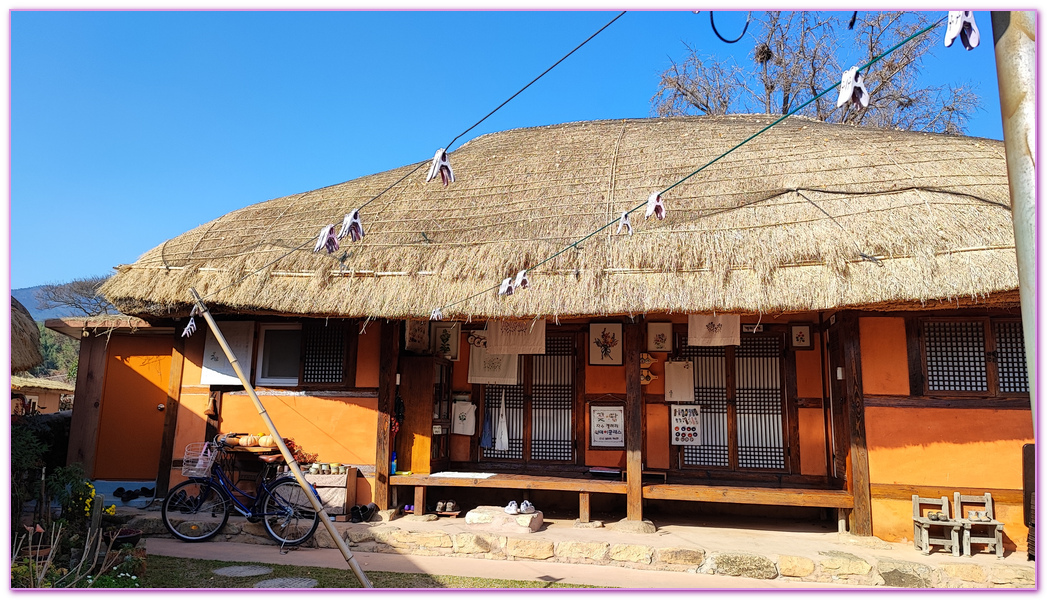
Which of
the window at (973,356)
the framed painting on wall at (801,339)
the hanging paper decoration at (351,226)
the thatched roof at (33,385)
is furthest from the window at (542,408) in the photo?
the thatched roof at (33,385)

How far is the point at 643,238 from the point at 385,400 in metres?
3.39

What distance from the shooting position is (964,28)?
113 inches

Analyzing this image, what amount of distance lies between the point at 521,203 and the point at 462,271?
4.56 ft

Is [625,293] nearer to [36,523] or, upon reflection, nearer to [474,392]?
[474,392]

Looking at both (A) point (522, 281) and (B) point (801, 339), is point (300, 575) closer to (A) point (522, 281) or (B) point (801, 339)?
(A) point (522, 281)

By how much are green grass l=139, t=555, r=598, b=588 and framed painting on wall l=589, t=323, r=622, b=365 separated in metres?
3.44

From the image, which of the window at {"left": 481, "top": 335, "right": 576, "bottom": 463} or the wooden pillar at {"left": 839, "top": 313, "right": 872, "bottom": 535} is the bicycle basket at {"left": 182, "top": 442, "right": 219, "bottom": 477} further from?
the wooden pillar at {"left": 839, "top": 313, "right": 872, "bottom": 535}

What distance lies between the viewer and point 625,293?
670cm

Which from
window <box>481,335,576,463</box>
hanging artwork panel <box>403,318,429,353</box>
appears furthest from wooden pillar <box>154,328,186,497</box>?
window <box>481,335,576,463</box>

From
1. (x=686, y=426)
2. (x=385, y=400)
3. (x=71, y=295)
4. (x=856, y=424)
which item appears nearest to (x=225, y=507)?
(x=385, y=400)

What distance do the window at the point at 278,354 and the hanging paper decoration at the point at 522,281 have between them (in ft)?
10.1

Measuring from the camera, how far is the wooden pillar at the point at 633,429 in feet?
23.2

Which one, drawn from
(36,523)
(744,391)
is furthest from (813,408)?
(36,523)

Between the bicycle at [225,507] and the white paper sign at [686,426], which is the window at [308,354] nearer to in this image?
the bicycle at [225,507]
